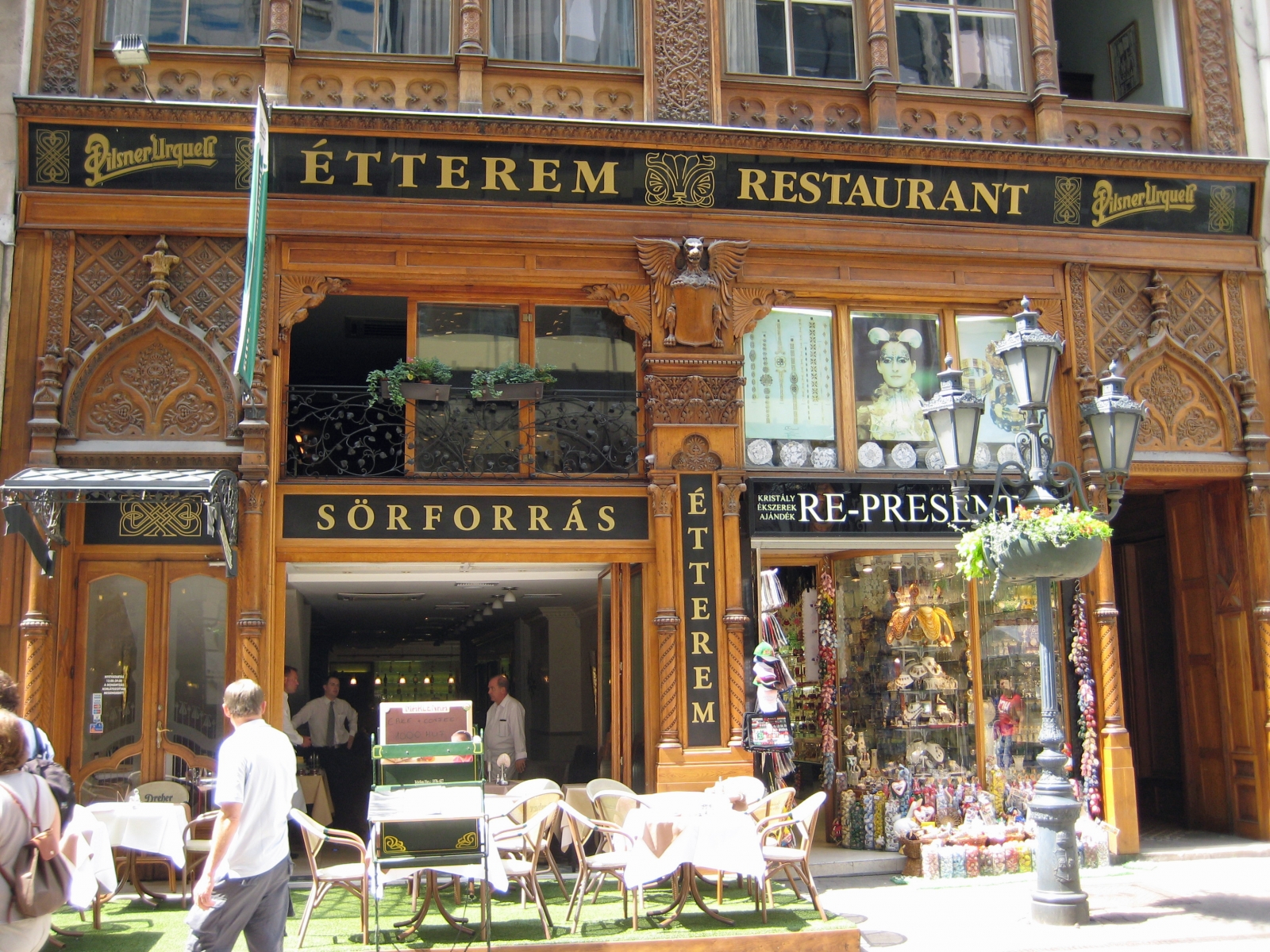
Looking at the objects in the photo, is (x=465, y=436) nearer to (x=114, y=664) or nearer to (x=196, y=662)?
(x=196, y=662)

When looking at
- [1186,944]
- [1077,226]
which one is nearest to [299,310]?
[1077,226]

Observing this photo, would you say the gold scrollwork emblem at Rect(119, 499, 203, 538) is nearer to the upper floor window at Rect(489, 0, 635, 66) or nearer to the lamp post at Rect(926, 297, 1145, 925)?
the upper floor window at Rect(489, 0, 635, 66)

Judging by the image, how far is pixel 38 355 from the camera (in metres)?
10.0

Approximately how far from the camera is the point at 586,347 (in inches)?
441

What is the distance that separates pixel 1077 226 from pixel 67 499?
32.4 ft

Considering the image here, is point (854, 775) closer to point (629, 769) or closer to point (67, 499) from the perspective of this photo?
point (629, 769)

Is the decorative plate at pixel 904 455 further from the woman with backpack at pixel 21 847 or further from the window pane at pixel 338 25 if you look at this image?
the woman with backpack at pixel 21 847

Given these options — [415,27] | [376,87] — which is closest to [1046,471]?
[376,87]

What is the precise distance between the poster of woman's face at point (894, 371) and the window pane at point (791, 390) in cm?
32

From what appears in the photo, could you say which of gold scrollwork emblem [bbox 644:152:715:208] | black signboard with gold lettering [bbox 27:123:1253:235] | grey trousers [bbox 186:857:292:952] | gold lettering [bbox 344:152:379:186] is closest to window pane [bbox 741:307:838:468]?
black signboard with gold lettering [bbox 27:123:1253:235]

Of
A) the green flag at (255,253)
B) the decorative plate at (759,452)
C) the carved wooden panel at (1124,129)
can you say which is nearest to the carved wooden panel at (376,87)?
the green flag at (255,253)

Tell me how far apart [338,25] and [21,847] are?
28.5ft

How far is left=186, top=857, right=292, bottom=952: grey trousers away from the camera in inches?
217

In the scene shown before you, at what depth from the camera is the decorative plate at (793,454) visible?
444 inches
